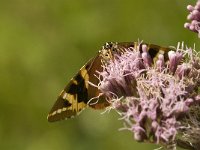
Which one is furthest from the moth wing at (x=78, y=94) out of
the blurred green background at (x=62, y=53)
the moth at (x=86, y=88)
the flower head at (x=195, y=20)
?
the blurred green background at (x=62, y=53)

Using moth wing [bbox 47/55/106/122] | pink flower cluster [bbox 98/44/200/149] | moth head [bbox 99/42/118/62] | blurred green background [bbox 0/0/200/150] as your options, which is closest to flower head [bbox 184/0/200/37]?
pink flower cluster [bbox 98/44/200/149]

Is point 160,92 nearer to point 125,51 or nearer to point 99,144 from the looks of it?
point 125,51

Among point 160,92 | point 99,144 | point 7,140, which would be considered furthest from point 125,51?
point 7,140

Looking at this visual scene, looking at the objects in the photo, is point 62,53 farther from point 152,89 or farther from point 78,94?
point 152,89

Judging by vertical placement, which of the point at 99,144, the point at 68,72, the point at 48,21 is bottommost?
the point at 99,144

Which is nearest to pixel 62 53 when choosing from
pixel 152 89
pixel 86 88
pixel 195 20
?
pixel 86 88

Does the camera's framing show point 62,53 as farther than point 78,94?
Yes
